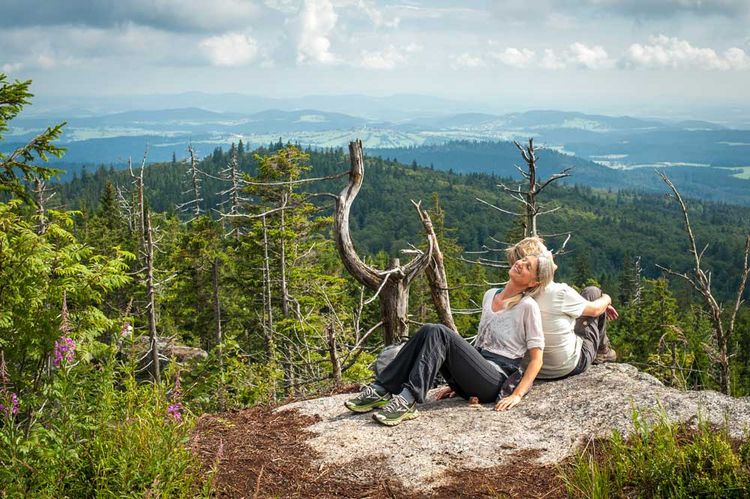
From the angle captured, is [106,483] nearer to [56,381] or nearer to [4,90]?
[56,381]

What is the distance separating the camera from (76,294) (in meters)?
7.18

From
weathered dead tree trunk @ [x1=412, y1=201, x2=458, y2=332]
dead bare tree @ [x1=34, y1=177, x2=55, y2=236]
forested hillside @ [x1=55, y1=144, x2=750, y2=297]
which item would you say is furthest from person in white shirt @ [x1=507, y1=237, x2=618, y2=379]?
forested hillside @ [x1=55, y1=144, x2=750, y2=297]

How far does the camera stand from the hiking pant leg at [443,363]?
212 inches

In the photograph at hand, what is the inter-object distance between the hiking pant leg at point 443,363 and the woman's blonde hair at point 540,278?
1.91 ft

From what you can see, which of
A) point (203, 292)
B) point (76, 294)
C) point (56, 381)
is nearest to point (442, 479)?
point (56, 381)

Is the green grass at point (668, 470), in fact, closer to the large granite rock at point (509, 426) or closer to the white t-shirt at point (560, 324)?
the large granite rock at point (509, 426)

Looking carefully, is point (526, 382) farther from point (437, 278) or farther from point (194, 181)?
point (194, 181)

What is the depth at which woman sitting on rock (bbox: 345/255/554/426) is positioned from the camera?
5375 millimetres

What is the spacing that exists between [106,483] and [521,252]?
12.1 ft

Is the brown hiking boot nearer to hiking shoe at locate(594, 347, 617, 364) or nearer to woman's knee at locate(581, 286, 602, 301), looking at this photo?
hiking shoe at locate(594, 347, 617, 364)

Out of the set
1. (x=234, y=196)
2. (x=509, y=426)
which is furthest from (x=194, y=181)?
(x=509, y=426)

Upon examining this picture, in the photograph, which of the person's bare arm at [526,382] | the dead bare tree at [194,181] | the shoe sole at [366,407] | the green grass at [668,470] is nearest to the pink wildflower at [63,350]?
the shoe sole at [366,407]

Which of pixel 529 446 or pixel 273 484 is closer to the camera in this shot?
pixel 273 484

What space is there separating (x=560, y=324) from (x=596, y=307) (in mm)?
475
